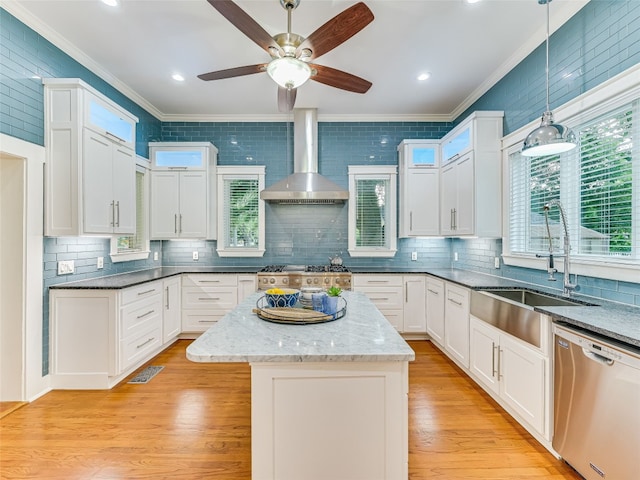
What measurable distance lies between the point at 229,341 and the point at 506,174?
3179 millimetres

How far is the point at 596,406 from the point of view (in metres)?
1.49

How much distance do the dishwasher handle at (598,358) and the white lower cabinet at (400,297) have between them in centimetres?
232

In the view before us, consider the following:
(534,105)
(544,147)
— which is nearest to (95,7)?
(544,147)

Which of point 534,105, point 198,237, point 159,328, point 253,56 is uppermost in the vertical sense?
point 253,56

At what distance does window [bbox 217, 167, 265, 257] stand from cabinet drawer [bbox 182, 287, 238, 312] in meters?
0.68

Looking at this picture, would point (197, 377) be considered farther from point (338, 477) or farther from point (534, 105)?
point (534, 105)

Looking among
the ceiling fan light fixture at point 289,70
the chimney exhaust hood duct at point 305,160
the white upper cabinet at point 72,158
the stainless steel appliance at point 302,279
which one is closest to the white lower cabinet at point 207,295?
the stainless steel appliance at point 302,279

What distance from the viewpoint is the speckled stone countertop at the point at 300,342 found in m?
1.13

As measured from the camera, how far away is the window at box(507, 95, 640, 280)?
6.14ft

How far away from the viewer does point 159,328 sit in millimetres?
3395

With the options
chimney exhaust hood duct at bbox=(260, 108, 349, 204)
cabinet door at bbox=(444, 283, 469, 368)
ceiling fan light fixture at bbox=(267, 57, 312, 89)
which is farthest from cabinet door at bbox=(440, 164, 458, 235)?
ceiling fan light fixture at bbox=(267, 57, 312, 89)

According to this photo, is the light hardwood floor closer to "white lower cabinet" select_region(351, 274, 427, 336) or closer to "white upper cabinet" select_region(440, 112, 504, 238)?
"white lower cabinet" select_region(351, 274, 427, 336)

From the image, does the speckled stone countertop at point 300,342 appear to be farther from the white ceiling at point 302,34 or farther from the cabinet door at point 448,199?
the cabinet door at point 448,199

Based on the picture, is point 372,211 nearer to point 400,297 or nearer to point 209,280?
point 400,297
